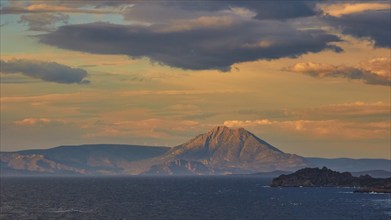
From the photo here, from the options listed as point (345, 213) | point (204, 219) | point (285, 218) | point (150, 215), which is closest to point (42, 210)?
point (150, 215)

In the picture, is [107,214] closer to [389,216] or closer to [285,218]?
[285,218]

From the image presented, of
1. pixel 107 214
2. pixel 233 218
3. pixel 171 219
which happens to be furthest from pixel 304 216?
pixel 107 214

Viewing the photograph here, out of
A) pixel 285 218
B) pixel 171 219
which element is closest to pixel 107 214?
pixel 171 219

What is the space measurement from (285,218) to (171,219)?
28.0 metres

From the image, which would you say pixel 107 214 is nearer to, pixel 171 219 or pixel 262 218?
pixel 171 219

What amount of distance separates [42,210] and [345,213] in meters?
81.2

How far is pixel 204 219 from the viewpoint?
175500mm

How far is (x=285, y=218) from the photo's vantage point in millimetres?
178875

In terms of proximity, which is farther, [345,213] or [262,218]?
[345,213]

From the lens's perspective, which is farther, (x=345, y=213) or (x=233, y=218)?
(x=345, y=213)

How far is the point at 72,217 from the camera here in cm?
17350

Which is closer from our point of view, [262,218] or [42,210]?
[262,218]

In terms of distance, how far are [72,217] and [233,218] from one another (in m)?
38.8

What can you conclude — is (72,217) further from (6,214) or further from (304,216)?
(304,216)
